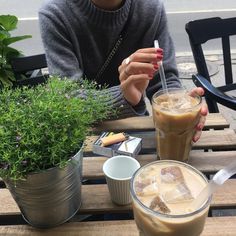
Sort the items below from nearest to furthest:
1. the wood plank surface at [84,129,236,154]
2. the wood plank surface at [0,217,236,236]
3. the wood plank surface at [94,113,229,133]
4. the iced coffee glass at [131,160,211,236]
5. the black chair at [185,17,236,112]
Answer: the iced coffee glass at [131,160,211,236], the wood plank surface at [0,217,236,236], the wood plank surface at [84,129,236,154], the wood plank surface at [94,113,229,133], the black chair at [185,17,236,112]

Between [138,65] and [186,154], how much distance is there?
0.28 m

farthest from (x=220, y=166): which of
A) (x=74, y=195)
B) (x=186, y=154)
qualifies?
(x=74, y=195)

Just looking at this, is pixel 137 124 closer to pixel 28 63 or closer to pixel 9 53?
pixel 28 63

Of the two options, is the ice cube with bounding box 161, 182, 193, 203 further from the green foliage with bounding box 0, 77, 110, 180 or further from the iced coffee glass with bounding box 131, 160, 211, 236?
the green foliage with bounding box 0, 77, 110, 180

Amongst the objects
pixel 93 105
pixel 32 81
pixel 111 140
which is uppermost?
pixel 93 105

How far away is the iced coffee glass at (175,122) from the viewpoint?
2.84ft

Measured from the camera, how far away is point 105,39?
1319 mm

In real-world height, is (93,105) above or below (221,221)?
above

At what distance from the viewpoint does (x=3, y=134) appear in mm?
609

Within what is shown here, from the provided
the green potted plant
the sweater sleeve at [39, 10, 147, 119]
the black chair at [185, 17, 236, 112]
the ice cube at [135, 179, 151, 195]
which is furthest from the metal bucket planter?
the black chair at [185, 17, 236, 112]

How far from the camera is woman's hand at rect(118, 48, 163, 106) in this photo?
36.0 inches

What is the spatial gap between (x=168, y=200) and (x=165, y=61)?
2.65 feet

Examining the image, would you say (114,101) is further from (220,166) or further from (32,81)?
(32,81)

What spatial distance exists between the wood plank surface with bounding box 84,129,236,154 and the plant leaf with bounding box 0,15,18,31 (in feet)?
4.78
